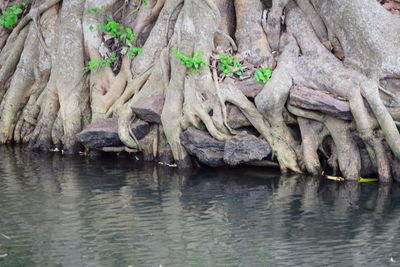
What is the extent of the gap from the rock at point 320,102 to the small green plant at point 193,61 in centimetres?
203

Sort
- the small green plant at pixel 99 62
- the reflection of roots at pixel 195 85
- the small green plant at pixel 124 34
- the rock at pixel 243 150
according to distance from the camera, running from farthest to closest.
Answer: the small green plant at pixel 124 34 → the small green plant at pixel 99 62 → the rock at pixel 243 150 → the reflection of roots at pixel 195 85

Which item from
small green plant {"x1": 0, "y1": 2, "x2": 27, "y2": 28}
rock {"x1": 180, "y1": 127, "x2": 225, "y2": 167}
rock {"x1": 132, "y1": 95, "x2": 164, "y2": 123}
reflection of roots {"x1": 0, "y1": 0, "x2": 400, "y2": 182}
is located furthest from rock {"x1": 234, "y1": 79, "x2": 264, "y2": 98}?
small green plant {"x1": 0, "y1": 2, "x2": 27, "y2": 28}

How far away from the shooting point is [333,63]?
11.8 meters

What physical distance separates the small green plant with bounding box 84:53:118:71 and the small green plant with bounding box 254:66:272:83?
3914mm

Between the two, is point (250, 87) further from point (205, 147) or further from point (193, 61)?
point (205, 147)

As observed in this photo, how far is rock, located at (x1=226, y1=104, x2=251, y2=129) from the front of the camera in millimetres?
12172

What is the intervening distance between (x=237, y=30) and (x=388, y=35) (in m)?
3.42

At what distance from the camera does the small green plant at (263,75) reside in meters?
11.9

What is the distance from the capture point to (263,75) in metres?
12.0

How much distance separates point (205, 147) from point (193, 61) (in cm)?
175

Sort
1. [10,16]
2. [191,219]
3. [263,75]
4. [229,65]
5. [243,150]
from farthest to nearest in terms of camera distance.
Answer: [10,16] → [229,65] → [263,75] → [243,150] → [191,219]

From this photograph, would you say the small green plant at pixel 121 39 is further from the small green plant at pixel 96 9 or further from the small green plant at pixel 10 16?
the small green plant at pixel 10 16

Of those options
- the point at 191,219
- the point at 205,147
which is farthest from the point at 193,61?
the point at 191,219

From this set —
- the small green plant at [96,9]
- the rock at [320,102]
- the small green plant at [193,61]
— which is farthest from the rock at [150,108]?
the rock at [320,102]
